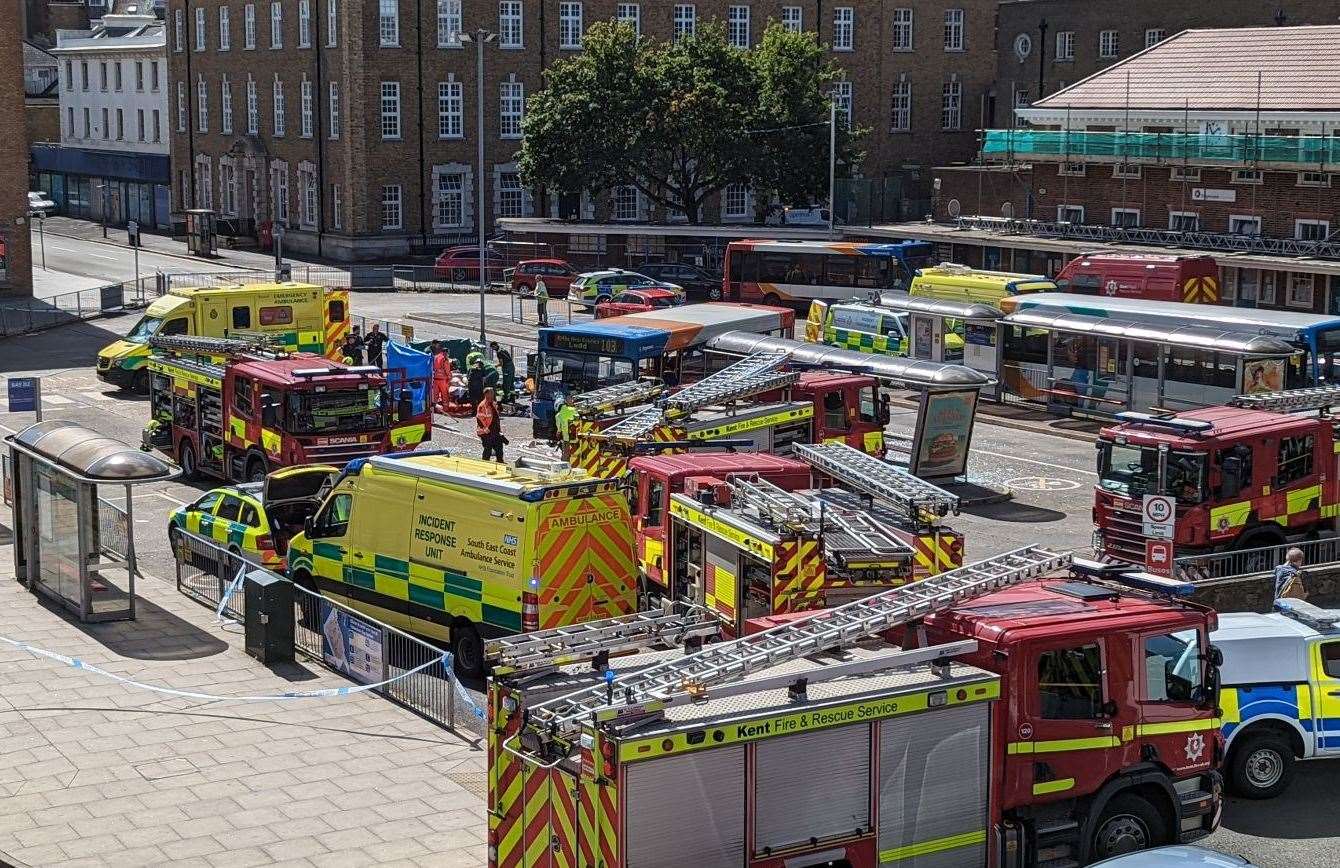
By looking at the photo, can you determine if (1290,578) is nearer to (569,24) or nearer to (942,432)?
(942,432)

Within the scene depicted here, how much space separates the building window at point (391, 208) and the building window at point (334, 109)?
330cm

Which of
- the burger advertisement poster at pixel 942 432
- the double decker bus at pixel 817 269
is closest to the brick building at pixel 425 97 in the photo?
the double decker bus at pixel 817 269

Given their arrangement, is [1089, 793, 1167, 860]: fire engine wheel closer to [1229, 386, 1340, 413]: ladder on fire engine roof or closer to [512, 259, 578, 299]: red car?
[1229, 386, 1340, 413]: ladder on fire engine roof

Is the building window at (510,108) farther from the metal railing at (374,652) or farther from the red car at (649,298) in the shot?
the metal railing at (374,652)

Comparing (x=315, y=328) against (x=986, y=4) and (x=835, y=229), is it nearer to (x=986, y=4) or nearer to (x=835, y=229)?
(x=835, y=229)

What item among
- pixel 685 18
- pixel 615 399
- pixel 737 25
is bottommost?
pixel 615 399

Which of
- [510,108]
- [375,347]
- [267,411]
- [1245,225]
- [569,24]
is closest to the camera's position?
[267,411]

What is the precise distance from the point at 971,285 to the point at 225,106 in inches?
2008

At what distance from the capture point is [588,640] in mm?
16125

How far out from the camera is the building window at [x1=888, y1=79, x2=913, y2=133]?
86750 millimetres

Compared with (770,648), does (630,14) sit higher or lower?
higher

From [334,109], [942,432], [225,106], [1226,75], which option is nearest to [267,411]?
[942,432]

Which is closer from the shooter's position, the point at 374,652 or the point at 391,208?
the point at 374,652

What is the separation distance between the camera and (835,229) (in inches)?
2741
